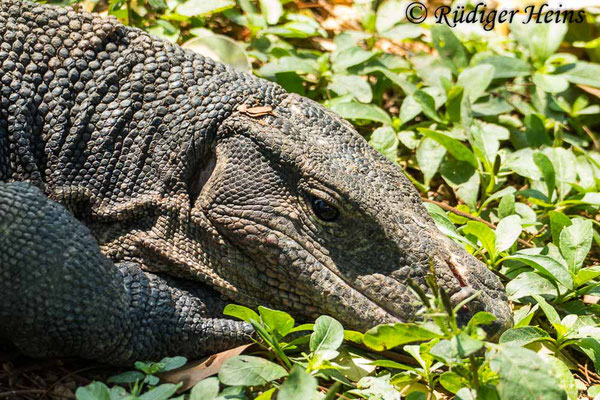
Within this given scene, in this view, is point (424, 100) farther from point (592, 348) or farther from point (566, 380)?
point (566, 380)

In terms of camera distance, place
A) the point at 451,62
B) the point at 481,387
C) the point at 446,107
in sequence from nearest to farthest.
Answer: the point at 481,387 < the point at 446,107 < the point at 451,62

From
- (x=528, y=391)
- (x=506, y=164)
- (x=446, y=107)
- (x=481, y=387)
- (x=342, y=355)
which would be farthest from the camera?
(x=446, y=107)

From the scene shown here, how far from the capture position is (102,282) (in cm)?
404

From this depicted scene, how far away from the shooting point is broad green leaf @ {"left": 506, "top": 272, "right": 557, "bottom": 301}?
189 inches

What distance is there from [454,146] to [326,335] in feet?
7.75

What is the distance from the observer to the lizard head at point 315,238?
4293 mm

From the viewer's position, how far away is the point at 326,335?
4016 mm

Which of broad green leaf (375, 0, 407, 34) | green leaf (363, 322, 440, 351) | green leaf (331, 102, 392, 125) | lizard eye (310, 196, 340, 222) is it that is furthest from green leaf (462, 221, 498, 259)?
broad green leaf (375, 0, 407, 34)

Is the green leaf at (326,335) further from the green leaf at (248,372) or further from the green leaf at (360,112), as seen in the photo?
the green leaf at (360,112)

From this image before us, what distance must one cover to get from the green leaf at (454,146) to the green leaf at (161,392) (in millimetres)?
2922

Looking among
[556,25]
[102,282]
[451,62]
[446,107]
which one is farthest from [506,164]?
[102,282]

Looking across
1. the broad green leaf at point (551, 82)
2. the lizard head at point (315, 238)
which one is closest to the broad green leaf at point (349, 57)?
the broad green leaf at point (551, 82)

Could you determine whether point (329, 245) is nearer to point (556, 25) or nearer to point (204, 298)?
point (204, 298)

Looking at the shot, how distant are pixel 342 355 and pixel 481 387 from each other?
0.89m
